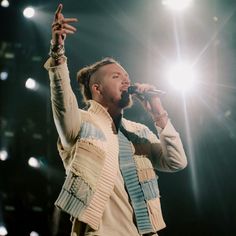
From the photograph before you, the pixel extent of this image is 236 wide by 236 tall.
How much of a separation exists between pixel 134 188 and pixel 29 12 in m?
3.19

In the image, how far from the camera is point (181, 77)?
3.70 metres

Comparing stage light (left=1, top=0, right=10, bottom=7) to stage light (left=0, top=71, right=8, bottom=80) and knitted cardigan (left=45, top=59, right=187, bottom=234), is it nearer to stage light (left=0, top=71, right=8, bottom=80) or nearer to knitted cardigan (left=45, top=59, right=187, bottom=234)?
stage light (left=0, top=71, right=8, bottom=80)

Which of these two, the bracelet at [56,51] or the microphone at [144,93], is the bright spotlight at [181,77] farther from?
the bracelet at [56,51]

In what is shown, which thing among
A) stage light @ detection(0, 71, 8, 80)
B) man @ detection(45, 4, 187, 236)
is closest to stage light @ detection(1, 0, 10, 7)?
stage light @ detection(0, 71, 8, 80)

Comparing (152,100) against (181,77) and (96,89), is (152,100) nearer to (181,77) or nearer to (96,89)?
(96,89)

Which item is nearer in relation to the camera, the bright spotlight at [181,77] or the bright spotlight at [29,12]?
the bright spotlight at [181,77]

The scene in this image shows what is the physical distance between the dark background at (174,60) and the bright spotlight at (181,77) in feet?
0.21

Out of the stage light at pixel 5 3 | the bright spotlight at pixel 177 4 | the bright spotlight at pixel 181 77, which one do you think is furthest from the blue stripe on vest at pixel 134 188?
the stage light at pixel 5 3

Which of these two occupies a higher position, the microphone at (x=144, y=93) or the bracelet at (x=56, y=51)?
the microphone at (x=144, y=93)

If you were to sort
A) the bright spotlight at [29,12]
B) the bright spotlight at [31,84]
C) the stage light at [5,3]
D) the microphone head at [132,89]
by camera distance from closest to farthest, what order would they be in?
the microphone head at [132,89] → the bright spotlight at [29,12] → the stage light at [5,3] → the bright spotlight at [31,84]

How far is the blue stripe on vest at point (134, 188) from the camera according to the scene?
5.18 ft

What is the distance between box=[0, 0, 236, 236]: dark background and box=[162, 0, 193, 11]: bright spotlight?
0.06 metres

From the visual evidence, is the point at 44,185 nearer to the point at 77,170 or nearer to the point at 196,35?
the point at 196,35

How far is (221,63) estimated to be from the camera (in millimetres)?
3549
